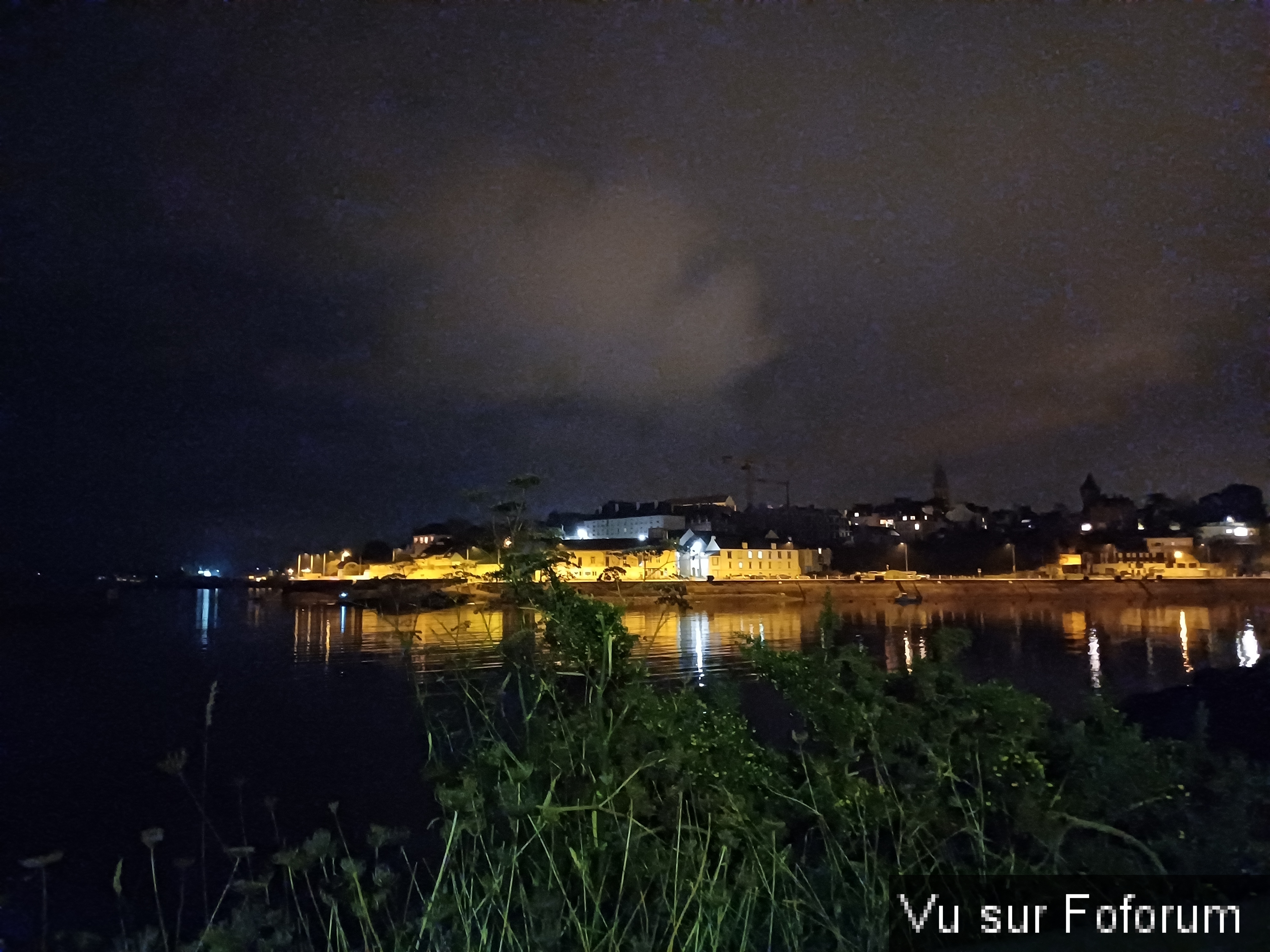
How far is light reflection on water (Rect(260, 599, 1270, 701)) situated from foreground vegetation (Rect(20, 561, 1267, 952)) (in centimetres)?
37

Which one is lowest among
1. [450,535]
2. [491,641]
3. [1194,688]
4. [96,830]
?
[96,830]

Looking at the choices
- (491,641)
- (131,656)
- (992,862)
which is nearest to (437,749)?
(491,641)

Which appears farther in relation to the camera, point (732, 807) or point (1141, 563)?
point (1141, 563)

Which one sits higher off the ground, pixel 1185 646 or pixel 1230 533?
pixel 1230 533

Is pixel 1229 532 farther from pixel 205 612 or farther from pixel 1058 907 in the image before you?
pixel 1058 907


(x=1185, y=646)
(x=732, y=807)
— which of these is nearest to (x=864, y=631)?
(x=1185, y=646)

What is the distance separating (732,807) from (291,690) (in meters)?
27.2

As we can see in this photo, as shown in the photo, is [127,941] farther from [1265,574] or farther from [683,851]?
[1265,574]

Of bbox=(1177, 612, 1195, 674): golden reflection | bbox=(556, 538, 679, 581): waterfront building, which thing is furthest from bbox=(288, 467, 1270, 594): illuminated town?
bbox=(556, 538, 679, 581): waterfront building

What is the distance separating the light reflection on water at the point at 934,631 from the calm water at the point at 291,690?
0.14m

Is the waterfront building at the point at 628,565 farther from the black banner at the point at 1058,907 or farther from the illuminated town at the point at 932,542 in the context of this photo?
the illuminated town at the point at 932,542

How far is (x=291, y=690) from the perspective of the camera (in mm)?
28141

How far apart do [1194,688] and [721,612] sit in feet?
189

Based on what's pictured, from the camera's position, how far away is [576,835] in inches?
153
